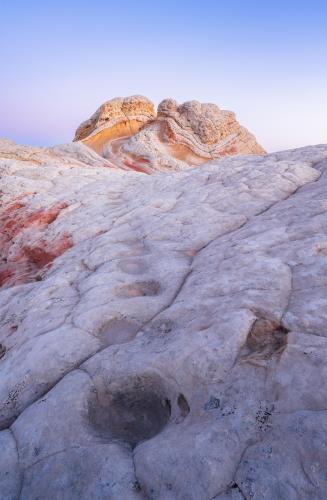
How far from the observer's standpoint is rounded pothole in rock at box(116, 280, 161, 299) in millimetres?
3346

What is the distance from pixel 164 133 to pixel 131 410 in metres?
17.4

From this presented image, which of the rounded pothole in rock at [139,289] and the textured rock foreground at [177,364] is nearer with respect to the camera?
the textured rock foreground at [177,364]

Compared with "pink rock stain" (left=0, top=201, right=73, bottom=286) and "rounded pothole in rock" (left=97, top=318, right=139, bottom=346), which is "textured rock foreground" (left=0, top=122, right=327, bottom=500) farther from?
"pink rock stain" (left=0, top=201, right=73, bottom=286)

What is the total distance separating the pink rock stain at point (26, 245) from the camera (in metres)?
5.81

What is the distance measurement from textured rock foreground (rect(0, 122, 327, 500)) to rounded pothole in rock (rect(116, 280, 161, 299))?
13mm

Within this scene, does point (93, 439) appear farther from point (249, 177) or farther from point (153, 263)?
point (249, 177)

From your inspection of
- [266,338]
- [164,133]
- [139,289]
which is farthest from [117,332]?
[164,133]

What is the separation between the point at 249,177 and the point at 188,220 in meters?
1.67

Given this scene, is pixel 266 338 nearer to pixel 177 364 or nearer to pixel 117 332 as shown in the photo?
pixel 177 364

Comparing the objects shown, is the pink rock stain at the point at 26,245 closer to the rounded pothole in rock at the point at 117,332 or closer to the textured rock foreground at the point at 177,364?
the textured rock foreground at the point at 177,364

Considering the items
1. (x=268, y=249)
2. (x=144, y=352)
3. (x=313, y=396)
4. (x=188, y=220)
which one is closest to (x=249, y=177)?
(x=188, y=220)

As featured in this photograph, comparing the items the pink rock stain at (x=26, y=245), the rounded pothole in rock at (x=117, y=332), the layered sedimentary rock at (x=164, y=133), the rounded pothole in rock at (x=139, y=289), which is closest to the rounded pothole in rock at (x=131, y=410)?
the rounded pothole in rock at (x=117, y=332)

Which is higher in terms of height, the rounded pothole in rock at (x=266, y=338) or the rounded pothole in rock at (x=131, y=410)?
the rounded pothole in rock at (x=266, y=338)

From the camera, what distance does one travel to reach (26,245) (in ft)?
21.3
